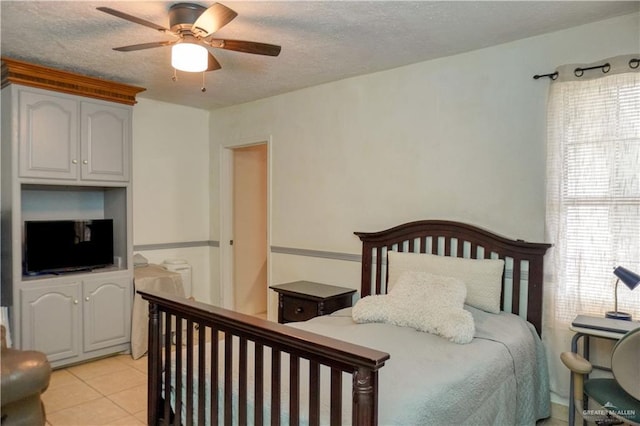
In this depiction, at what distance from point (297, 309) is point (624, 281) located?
225cm

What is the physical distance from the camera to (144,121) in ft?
14.8

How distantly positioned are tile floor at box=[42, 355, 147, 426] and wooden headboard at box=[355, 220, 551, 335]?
1.89 metres

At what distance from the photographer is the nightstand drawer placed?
11.3ft

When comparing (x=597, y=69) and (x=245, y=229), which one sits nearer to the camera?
(x=597, y=69)

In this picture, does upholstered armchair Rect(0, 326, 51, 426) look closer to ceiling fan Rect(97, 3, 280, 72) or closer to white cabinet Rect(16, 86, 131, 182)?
ceiling fan Rect(97, 3, 280, 72)

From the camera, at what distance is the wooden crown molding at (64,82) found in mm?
3209

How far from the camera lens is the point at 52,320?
3434 millimetres

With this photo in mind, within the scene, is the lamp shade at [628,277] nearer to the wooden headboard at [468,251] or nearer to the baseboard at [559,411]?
the wooden headboard at [468,251]

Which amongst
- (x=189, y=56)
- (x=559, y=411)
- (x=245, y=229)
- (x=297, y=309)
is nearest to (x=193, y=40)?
(x=189, y=56)

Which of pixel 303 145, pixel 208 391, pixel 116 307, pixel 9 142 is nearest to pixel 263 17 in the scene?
pixel 303 145

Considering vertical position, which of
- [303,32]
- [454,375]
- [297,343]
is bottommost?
[454,375]

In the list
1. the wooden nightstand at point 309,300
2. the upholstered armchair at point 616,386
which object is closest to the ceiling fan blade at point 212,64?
the wooden nightstand at point 309,300

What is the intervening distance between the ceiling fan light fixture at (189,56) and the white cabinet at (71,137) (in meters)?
1.65

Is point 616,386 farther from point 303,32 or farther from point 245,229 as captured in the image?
point 245,229
